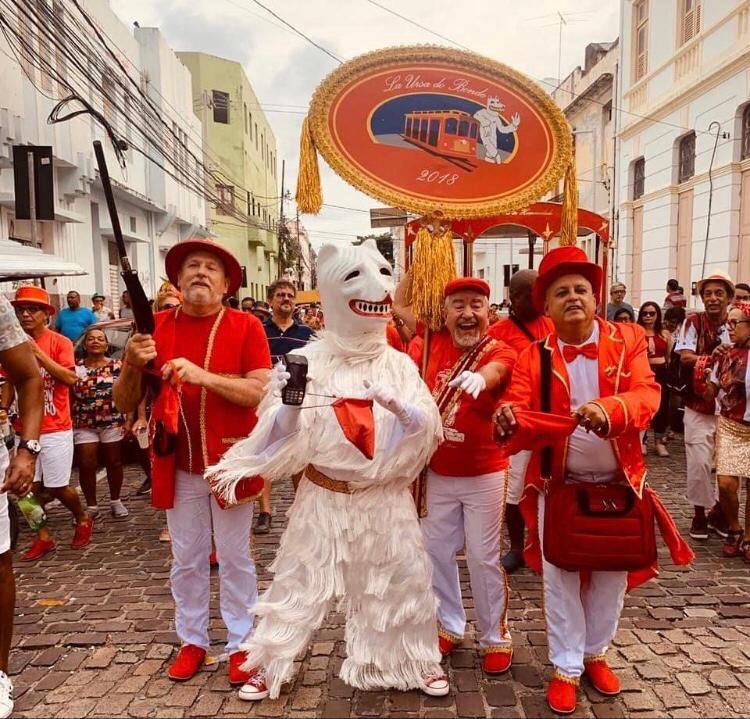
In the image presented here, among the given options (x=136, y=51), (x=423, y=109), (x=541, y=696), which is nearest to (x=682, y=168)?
(x=423, y=109)

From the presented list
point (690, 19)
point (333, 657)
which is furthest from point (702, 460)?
point (690, 19)

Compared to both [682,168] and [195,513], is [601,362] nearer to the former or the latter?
[195,513]

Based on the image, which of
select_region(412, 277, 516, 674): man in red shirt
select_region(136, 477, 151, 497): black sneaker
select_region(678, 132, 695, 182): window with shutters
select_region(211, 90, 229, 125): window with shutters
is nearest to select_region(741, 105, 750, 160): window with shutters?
select_region(678, 132, 695, 182): window with shutters

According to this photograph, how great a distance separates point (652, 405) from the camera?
7.73 ft

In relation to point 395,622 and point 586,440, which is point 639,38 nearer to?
point 586,440

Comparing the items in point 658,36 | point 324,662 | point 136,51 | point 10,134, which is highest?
point 136,51

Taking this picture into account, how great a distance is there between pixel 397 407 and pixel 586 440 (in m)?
0.80

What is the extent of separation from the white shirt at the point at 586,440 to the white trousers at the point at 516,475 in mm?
1184

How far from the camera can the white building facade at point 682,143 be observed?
988 cm

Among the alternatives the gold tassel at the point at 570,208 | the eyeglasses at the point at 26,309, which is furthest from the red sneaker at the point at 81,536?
the gold tassel at the point at 570,208

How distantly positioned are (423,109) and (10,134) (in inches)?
321

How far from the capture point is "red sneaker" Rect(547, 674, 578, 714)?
2479 mm

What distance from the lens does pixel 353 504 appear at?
249cm

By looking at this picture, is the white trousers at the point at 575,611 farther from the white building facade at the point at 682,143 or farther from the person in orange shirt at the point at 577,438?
the white building facade at the point at 682,143
